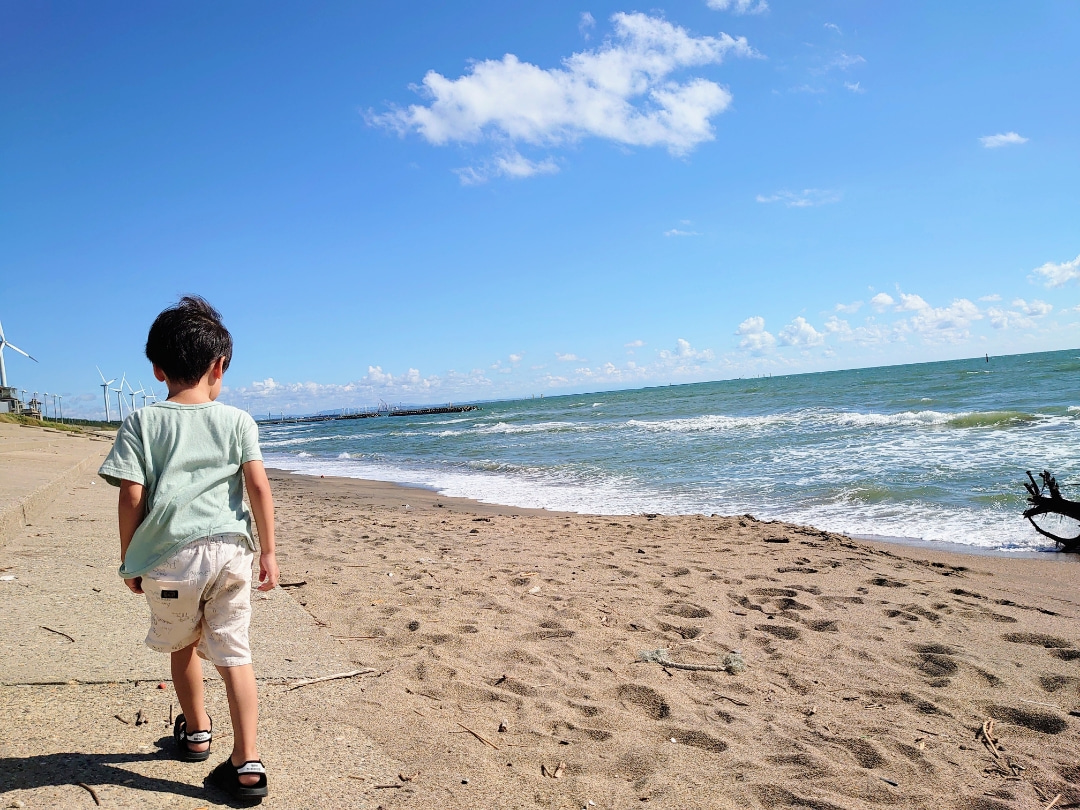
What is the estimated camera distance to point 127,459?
2.07 m

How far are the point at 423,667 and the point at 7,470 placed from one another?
22.4 feet

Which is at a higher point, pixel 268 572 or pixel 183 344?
pixel 183 344

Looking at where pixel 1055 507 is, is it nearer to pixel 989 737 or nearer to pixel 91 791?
pixel 989 737

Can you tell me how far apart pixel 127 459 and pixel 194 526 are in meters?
0.29

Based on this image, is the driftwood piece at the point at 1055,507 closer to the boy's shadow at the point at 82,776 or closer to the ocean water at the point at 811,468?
the ocean water at the point at 811,468

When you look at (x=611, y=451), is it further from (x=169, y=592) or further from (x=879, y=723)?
(x=169, y=592)

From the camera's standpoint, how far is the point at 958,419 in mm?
18750

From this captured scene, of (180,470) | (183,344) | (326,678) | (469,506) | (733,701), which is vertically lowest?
(469,506)

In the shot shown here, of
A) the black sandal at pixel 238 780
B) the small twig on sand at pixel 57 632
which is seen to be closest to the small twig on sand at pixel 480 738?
the black sandal at pixel 238 780

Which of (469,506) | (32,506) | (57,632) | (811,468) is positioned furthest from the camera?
(811,468)

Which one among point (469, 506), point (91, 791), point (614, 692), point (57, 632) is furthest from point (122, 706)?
point (469, 506)

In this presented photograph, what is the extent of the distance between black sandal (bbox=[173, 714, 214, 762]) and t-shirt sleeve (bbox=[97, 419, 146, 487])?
901 millimetres

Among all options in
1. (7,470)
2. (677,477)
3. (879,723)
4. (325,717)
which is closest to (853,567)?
(879,723)

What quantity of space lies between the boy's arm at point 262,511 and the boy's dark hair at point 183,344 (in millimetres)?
374
